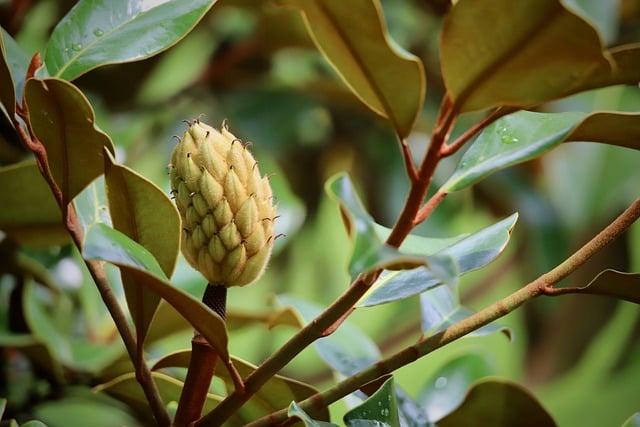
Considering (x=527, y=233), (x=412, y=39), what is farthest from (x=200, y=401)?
(x=527, y=233)

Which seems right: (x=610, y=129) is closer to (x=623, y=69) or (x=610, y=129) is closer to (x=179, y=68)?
(x=623, y=69)

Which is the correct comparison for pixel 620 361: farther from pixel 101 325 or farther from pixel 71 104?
pixel 71 104

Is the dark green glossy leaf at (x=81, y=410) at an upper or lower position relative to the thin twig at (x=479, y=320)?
lower

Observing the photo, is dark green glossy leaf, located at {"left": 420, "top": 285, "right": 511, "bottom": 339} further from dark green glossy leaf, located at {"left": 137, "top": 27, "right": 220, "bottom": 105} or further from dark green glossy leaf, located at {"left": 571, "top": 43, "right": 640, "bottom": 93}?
dark green glossy leaf, located at {"left": 137, "top": 27, "right": 220, "bottom": 105}

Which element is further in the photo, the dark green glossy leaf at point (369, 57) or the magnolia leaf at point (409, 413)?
the magnolia leaf at point (409, 413)

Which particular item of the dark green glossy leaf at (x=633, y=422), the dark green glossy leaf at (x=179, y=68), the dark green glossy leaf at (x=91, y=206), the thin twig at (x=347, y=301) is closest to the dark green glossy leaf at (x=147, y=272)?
the thin twig at (x=347, y=301)

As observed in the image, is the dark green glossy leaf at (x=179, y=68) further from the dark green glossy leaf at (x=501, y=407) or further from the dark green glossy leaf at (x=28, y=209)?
the dark green glossy leaf at (x=501, y=407)
